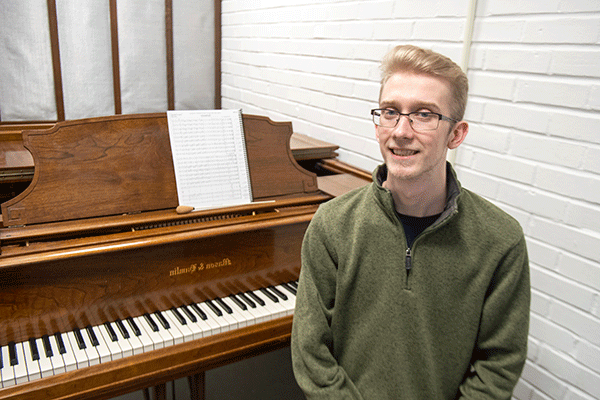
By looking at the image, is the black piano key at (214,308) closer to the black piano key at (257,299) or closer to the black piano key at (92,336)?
the black piano key at (257,299)

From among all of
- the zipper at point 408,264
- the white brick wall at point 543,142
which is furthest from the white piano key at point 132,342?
the white brick wall at point 543,142

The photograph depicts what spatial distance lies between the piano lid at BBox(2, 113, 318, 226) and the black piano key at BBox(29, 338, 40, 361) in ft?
1.23

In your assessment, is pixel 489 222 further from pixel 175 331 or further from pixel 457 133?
pixel 175 331

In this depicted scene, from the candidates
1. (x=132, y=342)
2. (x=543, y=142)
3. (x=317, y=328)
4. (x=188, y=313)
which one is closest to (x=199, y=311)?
(x=188, y=313)

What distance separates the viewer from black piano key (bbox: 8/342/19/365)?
133cm

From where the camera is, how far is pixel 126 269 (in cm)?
154

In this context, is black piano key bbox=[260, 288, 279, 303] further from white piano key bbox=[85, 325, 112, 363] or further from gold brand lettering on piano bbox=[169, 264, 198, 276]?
white piano key bbox=[85, 325, 112, 363]

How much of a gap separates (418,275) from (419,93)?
0.46 meters

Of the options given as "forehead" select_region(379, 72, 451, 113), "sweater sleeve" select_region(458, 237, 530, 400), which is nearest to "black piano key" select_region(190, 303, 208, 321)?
"sweater sleeve" select_region(458, 237, 530, 400)

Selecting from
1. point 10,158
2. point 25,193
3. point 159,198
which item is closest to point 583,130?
point 159,198

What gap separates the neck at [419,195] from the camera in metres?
1.21

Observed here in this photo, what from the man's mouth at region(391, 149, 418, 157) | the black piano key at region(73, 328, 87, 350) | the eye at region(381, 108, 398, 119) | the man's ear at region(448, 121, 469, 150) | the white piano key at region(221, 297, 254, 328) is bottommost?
the white piano key at region(221, 297, 254, 328)

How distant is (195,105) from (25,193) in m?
2.68

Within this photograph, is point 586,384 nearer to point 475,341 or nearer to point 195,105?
point 475,341
